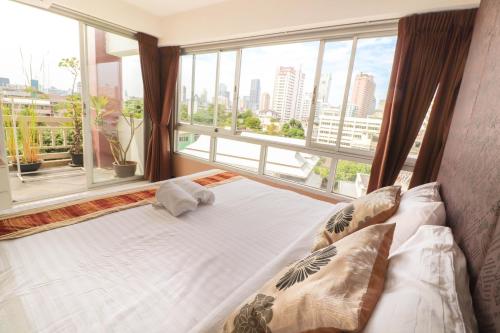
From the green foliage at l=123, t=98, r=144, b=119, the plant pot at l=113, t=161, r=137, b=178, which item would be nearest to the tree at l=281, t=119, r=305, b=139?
the green foliage at l=123, t=98, r=144, b=119

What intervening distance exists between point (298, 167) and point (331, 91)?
1016 millimetres

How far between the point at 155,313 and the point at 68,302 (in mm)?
312

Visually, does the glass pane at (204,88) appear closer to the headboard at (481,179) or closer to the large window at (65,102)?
the large window at (65,102)

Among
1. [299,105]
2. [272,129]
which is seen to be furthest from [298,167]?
[299,105]

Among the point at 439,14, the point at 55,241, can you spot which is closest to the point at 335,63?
the point at 439,14

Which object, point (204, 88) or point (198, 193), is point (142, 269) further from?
point (204, 88)

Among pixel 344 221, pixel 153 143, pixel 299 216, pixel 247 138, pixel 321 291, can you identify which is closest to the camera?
pixel 321 291

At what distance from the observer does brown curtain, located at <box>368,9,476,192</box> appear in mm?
1929

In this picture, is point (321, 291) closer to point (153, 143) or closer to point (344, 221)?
point (344, 221)

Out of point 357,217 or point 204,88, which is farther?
point 204,88

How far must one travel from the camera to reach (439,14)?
1.94 m

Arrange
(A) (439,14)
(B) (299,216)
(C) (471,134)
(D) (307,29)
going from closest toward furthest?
(C) (471,134) → (B) (299,216) → (A) (439,14) → (D) (307,29)

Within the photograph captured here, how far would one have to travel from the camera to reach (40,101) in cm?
364

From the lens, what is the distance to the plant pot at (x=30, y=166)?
3543mm
